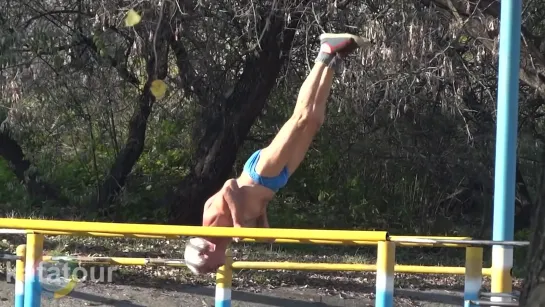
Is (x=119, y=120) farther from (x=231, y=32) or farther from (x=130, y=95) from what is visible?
(x=231, y=32)

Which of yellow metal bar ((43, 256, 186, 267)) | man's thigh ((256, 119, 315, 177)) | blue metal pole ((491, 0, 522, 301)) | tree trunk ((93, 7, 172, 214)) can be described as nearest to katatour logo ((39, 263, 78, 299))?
yellow metal bar ((43, 256, 186, 267))

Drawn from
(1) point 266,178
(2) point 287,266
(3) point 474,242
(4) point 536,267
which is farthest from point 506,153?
(2) point 287,266

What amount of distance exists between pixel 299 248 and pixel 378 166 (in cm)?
127

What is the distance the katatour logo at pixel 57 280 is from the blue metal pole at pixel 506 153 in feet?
11.4

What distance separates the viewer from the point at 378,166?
935cm

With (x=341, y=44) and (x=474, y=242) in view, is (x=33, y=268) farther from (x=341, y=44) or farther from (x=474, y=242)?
(x=474, y=242)

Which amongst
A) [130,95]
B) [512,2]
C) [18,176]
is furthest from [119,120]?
[512,2]

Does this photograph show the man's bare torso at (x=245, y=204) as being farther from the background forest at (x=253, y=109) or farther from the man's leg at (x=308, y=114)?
the background forest at (x=253, y=109)

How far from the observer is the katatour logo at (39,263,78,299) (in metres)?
6.18

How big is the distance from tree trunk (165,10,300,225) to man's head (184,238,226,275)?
377 centimetres

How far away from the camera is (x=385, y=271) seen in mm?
3994

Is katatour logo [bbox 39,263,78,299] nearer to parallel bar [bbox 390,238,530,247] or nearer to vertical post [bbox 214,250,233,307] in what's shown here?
vertical post [bbox 214,250,233,307]

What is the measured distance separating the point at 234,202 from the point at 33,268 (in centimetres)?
128

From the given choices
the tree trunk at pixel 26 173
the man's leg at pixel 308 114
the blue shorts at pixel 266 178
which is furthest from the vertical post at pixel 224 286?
the tree trunk at pixel 26 173
